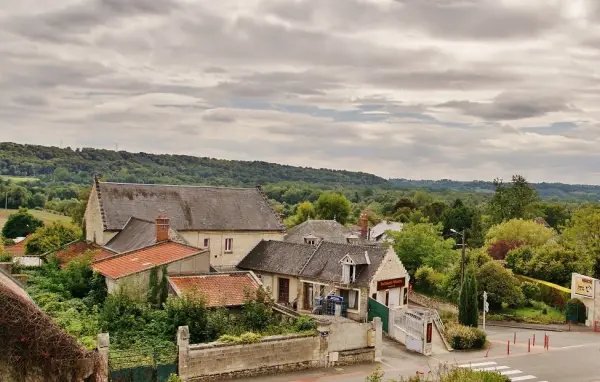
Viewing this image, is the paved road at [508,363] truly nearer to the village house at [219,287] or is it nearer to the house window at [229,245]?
the village house at [219,287]

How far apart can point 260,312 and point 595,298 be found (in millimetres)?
25591

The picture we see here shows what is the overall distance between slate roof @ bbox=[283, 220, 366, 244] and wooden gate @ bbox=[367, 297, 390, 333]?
2473cm

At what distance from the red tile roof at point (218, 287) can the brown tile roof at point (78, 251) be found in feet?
32.9

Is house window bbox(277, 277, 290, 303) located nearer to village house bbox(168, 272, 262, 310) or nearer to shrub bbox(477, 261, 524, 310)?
village house bbox(168, 272, 262, 310)

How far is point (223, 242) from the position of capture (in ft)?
162

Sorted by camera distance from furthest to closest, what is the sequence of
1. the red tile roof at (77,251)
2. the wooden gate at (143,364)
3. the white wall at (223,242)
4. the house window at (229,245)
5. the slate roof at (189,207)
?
the house window at (229,245) → the white wall at (223,242) → the slate roof at (189,207) → the red tile roof at (77,251) → the wooden gate at (143,364)

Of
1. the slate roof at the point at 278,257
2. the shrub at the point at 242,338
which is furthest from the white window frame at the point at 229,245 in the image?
the shrub at the point at 242,338

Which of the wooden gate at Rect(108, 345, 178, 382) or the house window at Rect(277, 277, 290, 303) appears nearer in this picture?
the wooden gate at Rect(108, 345, 178, 382)

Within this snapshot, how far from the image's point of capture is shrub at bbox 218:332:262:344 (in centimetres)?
2712

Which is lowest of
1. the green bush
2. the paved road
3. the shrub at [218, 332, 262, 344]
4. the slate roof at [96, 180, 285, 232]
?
the paved road

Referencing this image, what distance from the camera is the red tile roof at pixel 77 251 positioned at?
41.3 meters

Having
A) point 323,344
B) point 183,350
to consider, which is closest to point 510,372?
point 323,344

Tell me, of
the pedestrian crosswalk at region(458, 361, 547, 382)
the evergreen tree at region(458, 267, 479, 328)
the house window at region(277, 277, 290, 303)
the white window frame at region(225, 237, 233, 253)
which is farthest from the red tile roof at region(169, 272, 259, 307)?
the white window frame at region(225, 237, 233, 253)

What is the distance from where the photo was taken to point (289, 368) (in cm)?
2855
